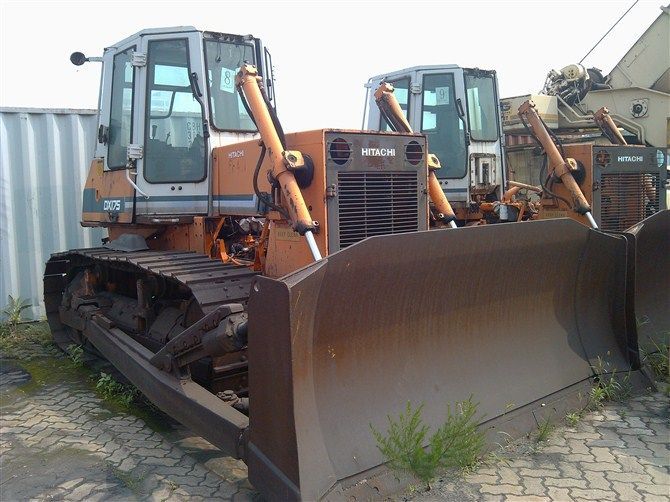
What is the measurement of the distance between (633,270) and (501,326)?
126 cm

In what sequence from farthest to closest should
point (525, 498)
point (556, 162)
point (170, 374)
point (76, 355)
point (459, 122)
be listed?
point (459, 122) < point (556, 162) < point (76, 355) < point (170, 374) < point (525, 498)

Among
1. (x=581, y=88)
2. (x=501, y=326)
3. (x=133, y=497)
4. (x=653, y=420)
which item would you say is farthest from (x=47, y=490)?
(x=581, y=88)

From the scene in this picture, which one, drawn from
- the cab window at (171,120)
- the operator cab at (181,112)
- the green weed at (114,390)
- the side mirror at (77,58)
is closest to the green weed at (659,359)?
the operator cab at (181,112)

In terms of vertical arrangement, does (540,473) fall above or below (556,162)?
below

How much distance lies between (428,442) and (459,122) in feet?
16.3

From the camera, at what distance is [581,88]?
1230 centimetres

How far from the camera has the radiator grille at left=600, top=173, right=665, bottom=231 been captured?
21.6 feet

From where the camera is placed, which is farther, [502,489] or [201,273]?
[201,273]

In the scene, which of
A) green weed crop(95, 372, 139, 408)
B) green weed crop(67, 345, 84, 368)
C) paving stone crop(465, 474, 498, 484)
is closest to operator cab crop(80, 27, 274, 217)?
green weed crop(95, 372, 139, 408)

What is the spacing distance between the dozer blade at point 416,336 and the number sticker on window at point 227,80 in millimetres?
2450

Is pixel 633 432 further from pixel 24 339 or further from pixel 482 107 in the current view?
pixel 24 339

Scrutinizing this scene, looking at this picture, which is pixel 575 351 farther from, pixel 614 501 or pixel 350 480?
pixel 350 480

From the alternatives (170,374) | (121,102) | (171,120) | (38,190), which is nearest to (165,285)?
(170,374)

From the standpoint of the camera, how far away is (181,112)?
4.82m
